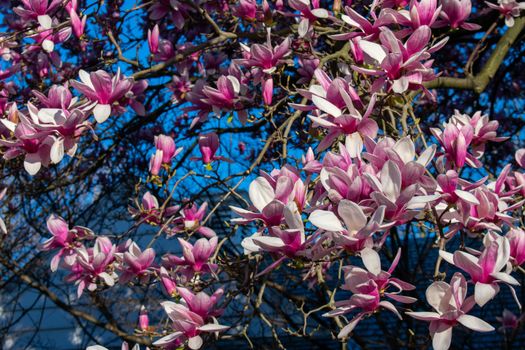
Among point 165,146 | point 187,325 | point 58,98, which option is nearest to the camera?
point 187,325

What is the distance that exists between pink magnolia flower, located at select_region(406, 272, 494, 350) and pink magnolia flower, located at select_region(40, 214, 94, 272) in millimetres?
1242

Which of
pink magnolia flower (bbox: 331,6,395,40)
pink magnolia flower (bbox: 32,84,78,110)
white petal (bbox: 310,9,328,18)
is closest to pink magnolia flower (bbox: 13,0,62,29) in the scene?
pink magnolia flower (bbox: 32,84,78,110)

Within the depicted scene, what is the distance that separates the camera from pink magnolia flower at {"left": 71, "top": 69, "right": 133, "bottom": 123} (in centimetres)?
184

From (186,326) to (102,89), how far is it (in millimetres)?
677

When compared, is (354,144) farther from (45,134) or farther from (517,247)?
(45,134)

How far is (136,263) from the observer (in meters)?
2.05

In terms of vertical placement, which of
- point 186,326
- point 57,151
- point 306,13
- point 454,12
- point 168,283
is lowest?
point 168,283

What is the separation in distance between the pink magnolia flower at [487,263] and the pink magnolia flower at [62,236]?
4.24 ft

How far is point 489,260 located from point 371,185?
297 millimetres

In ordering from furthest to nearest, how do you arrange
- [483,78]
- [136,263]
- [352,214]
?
[483,78] → [136,263] → [352,214]

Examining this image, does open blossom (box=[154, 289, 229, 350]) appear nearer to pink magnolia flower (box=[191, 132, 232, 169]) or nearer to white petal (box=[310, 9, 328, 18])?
pink magnolia flower (box=[191, 132, 232, 169])

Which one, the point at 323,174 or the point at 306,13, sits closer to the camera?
the point at 323,174

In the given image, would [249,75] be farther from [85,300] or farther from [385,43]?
[85,300]

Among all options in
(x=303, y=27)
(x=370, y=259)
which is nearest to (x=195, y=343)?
(x=370, y=259)
